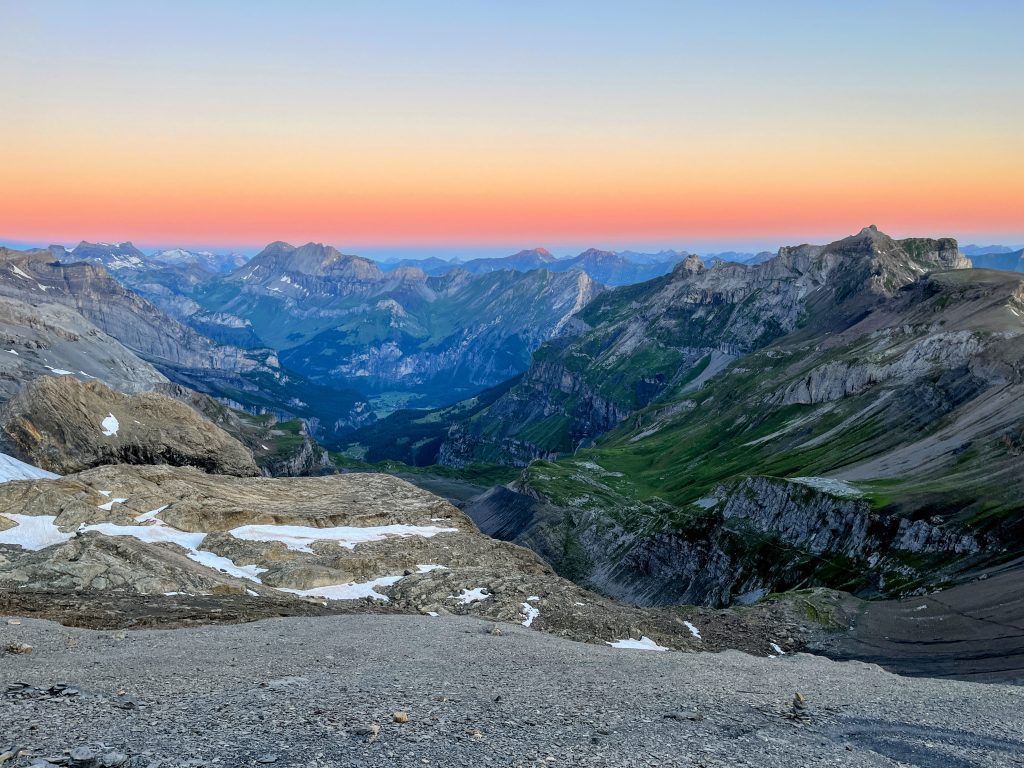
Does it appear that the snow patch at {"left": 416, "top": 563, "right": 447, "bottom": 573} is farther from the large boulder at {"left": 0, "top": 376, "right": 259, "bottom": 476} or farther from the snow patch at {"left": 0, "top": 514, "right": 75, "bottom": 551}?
the large boulder at {"left": 0, "top": 376, "right": 259, "bottom": 476}

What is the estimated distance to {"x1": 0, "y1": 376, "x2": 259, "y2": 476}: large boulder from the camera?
11344cm

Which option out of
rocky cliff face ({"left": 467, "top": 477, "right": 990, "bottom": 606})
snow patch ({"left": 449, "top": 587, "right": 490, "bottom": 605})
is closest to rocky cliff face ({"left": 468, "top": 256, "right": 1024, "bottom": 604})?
rocky cliff face ({"left": 467, "top": 477, "right": 990, "bottom": 606})

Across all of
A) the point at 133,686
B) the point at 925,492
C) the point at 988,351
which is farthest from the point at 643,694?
the point at 988,351

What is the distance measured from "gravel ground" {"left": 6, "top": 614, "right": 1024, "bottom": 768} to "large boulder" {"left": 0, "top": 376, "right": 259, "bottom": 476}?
79.3 metres

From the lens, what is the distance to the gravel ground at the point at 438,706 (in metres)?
27.6

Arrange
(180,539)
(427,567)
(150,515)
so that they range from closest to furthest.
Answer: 1. (180,539)
2. (150,515)
3. (427,567)

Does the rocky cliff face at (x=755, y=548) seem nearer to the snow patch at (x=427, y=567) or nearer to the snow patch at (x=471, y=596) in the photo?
the snow patch at (x=471, y=596)

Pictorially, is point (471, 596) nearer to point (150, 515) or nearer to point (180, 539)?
point (180, 539)

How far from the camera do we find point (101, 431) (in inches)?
4624

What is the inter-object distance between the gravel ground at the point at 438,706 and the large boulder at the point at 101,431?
79.3m

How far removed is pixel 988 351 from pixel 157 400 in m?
171

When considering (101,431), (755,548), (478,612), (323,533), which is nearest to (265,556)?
(323,533)

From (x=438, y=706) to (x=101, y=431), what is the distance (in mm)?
104658

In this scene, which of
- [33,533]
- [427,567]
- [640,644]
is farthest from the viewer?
[427,567]
